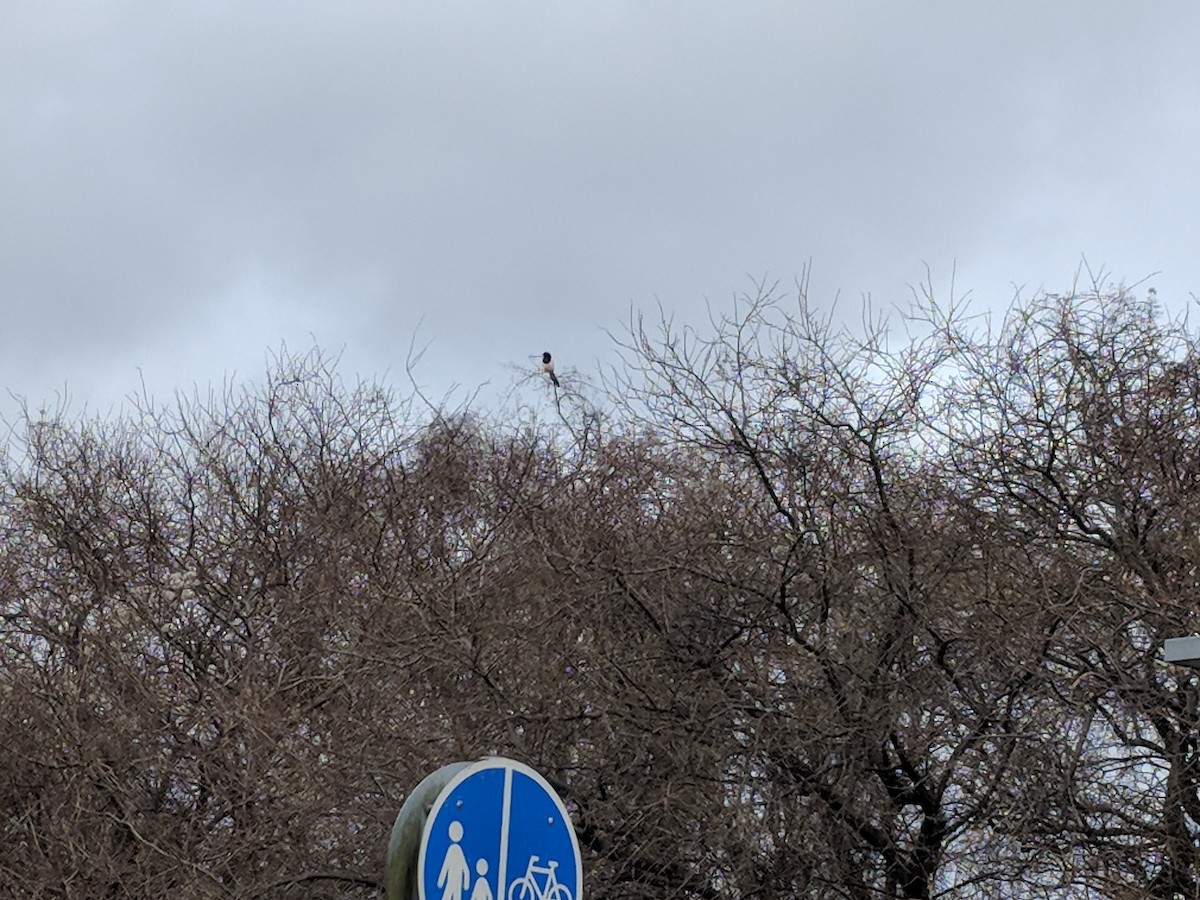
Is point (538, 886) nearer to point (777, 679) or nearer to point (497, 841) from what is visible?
point (497, 841)

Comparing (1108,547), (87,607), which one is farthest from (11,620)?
(1108,547)

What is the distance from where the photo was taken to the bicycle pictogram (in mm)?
3396

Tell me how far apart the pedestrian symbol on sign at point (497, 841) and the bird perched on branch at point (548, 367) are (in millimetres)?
9831

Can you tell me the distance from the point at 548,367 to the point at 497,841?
33.3 ft

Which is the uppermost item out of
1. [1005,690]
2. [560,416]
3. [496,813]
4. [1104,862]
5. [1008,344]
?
[560,416]

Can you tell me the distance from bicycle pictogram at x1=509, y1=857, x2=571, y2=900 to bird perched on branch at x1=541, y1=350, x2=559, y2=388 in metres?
9.93

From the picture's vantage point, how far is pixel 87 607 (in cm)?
1436

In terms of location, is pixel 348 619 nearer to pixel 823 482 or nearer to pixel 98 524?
pixel 823 482

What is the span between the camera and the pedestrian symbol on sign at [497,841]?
10.5 ft

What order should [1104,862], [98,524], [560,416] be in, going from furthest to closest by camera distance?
1. [98,524]
2. [560,416]
3. [1104,862]

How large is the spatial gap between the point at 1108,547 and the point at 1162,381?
1.18 m

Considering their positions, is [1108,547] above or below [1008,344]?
below

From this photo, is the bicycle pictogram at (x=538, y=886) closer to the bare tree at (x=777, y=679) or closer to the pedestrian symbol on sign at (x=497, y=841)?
the pedestrian symbol on sign at (x=497, y=841)

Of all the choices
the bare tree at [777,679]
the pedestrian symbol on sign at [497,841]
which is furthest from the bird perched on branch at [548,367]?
the pedestrian symbol on sign at [497,841]
